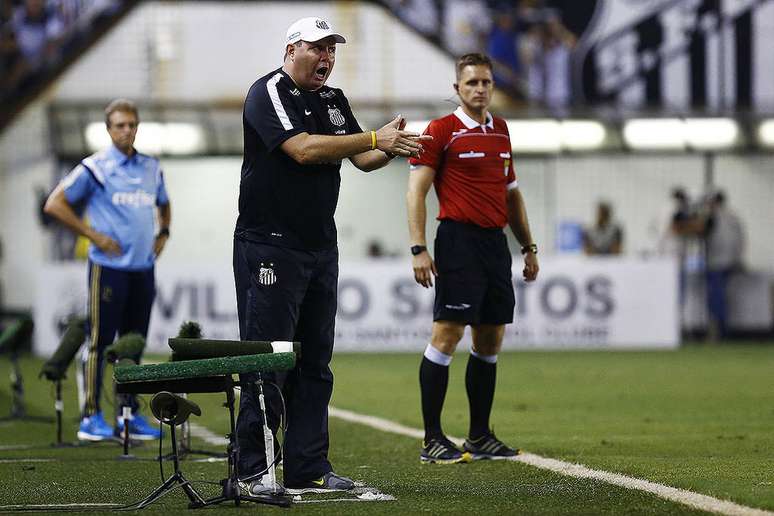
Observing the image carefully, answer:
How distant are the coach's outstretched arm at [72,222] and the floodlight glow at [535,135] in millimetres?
15804

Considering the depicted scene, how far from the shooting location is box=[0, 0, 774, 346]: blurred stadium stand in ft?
86.1

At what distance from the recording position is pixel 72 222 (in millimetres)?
10609

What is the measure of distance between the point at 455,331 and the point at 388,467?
0.92 m

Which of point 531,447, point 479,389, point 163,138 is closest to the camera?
point 479,389

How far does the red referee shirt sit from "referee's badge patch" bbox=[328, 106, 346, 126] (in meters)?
1.68

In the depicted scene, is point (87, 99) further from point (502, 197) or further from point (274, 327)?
point (274, 327)

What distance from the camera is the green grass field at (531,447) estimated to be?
22.2 ft

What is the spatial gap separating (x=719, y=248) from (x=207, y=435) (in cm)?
1471

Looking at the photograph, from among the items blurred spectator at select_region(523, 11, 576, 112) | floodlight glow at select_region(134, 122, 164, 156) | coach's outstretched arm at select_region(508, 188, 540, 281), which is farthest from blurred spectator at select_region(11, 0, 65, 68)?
coach's outstretched arm at select_region(508, 188, 540, 281)

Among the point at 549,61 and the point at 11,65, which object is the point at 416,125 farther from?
the point at 11,65

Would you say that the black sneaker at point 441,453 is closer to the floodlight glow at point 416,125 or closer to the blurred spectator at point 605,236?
the blurred spectator at point 605,236

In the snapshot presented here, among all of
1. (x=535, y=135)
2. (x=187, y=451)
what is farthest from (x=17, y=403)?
(x=535, y=135)

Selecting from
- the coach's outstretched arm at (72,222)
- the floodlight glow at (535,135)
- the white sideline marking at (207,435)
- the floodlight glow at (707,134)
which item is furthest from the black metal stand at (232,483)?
the floodlight glow at (707,134)

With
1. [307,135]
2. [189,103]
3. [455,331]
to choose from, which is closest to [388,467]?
[455,331]
